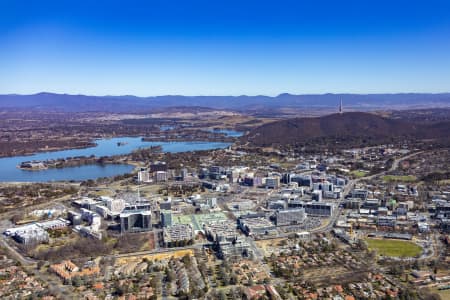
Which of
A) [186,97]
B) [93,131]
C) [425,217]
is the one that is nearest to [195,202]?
[425,217]

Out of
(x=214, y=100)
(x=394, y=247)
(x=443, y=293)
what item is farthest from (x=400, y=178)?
(x=214, y=100)

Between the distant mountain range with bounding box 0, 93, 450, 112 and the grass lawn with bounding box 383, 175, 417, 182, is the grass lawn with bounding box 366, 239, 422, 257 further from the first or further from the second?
the distant mountain range with bounding box 0, 93, 450, 112

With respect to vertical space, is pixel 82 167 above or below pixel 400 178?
below

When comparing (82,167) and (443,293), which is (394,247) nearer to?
(443,293)

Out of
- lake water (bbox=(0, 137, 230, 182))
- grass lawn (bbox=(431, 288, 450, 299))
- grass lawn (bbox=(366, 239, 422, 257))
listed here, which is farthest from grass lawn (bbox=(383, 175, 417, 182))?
lake water (bbox=(0, 137, 230, 182))

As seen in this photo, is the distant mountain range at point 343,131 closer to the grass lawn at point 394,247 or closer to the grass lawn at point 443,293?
the grass lawn at point 394,247

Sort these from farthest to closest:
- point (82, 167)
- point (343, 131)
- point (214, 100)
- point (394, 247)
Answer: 1. point (214, 100)
2. point (343, 131)
3. point (82, 167)
4. point (394, 247)

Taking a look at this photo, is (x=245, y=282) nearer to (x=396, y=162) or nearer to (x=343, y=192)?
(x=343, y=192)
